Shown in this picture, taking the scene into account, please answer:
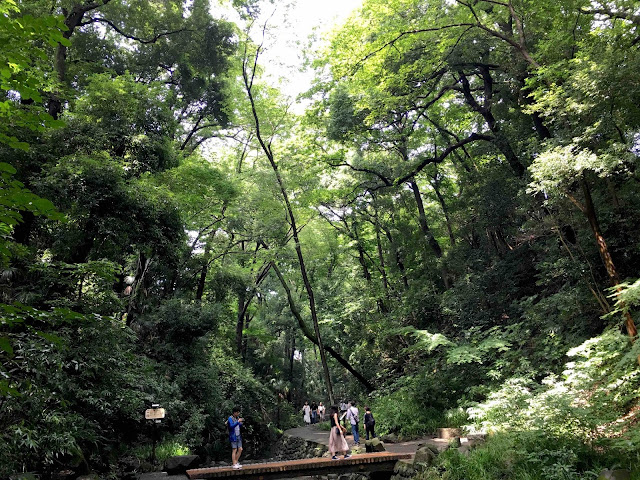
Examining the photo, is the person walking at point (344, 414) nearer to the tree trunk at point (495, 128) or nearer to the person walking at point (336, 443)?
the person walking at point (336, 443)

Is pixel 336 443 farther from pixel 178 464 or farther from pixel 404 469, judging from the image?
pixel 178 464

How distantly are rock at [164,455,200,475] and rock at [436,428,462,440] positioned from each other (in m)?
6.96

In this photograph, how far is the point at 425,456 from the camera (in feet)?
25.8

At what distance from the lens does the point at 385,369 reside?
17750 millimetres

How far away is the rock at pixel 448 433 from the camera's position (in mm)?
10195

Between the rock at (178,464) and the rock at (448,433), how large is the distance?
6.96 metres

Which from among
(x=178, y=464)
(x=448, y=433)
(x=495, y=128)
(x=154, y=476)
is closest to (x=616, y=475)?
(x=448, y=433)

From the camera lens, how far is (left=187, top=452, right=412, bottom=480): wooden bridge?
24.8 ft

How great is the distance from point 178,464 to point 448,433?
7410 millimetres

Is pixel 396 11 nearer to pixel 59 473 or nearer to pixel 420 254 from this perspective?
pixel 420 254

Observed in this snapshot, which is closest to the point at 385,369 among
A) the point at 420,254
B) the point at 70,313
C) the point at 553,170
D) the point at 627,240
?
the point at 420,254

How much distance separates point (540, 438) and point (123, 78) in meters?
13.1

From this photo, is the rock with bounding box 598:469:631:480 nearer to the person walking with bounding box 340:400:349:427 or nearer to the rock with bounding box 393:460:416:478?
the rock with bounding box 393:460:416:478

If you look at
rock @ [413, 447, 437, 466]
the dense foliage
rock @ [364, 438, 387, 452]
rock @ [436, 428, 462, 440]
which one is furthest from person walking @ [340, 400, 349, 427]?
rock @ [413, 447, 437, 466]
